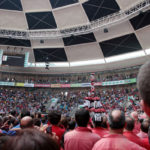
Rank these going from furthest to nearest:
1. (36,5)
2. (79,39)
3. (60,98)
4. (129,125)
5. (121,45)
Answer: (60,98), (79,39), (121,45), (36,5), (129,125)

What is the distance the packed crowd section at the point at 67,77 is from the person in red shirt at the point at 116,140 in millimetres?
23182

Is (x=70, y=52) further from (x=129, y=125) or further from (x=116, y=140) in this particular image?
(x=116, y=140)

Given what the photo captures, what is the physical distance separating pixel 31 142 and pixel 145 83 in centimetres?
70

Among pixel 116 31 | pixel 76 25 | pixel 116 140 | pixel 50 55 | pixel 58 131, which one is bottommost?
pixel 58 131

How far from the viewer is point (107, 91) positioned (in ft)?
82.4

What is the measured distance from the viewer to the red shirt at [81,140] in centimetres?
230

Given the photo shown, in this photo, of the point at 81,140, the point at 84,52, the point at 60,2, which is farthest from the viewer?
the point at 84,52

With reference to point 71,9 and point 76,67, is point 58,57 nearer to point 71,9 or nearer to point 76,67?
point 76,67

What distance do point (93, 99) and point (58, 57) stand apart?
2009cm

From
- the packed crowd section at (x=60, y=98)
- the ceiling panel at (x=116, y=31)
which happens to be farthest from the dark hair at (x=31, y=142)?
the ceiling panel at (x=116, y=31)

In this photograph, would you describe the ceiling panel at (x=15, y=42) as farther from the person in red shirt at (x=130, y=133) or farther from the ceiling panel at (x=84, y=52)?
the person in red shirt at (x=130, y=133)

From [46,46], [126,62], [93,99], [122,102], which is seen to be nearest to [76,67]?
[46,46]

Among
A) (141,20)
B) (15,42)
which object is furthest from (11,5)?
(141,20)

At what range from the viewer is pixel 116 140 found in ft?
5.24
